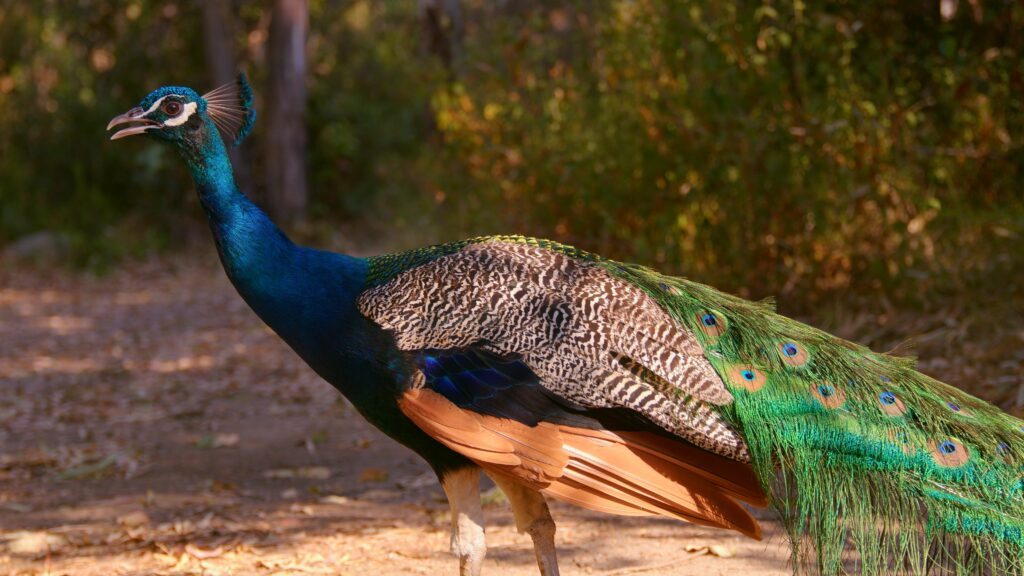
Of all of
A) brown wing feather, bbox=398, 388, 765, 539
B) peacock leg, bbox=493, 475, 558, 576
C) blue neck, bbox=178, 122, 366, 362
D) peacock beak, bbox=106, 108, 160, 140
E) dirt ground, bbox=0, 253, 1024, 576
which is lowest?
dirt ground, bbox=0, 253, 1024, 576

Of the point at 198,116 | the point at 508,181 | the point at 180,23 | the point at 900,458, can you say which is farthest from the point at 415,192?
the point at 900,458

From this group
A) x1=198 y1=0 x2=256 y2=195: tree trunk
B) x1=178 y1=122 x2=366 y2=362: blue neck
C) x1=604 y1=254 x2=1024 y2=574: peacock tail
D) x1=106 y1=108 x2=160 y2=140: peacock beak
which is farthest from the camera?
x1=198 y1=0 x2=256 y2=195: tree trunk

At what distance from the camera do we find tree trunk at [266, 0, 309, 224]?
13695 mm

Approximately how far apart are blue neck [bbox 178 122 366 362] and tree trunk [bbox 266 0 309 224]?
10580 millimetres

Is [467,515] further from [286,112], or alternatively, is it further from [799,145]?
[286,112]

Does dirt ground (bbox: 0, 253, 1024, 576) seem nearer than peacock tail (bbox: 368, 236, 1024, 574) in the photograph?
No

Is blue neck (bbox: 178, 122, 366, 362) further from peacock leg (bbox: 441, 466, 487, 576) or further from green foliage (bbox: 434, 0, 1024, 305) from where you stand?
green foliage (bbox: 434, 0, 1024, 305)

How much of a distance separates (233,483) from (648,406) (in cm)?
308

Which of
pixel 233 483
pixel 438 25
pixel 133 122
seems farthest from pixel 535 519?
pixel 438 25

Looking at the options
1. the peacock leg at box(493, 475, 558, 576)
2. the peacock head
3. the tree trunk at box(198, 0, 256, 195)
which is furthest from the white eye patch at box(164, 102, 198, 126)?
the tree trunk at box(198, 0, 256, 195)

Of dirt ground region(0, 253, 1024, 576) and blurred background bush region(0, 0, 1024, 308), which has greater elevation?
blurred background bush region(0, 0, 1024, 308)

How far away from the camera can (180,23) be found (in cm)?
1507

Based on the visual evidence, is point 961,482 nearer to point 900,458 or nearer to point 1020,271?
point 900,458

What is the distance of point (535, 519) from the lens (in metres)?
3.46
